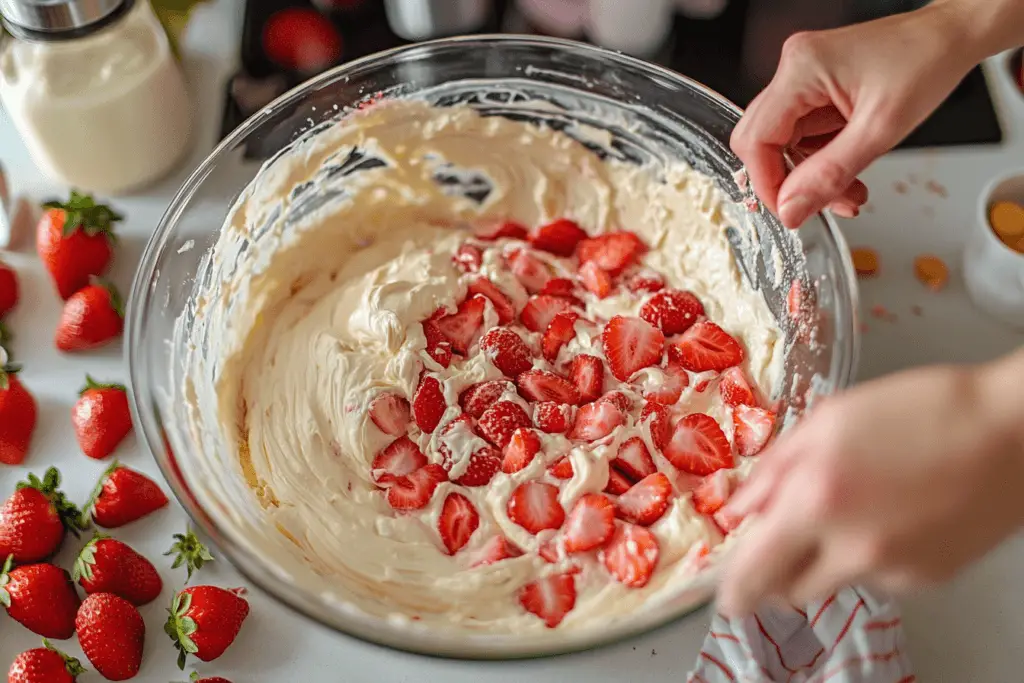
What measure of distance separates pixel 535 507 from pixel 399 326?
1.29 feet

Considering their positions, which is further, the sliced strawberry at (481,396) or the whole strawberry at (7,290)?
the whole strawberry at (7,290)

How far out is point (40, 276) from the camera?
1893 mm

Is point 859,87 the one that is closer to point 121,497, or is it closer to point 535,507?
point 535,507

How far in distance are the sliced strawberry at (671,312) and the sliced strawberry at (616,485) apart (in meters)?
0.31

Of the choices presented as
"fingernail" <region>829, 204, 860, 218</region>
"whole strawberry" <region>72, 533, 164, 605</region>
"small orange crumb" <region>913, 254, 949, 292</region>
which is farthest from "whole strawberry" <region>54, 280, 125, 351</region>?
"small orange crumb" <region>913, 254, 949, 292</region>

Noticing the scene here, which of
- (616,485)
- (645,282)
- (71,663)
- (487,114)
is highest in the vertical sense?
(487,114)

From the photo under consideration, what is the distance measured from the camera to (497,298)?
173 centimetres

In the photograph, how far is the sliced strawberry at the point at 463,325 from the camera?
5.54 ft

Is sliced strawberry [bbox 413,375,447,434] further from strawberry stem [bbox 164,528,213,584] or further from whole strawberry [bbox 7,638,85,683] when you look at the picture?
whole strawberry [bbox 7,638,85,683]

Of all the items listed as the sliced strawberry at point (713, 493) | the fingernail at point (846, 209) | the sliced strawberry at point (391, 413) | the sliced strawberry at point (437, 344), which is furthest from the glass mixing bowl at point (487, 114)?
the sliced strawberry at point (437, 344)

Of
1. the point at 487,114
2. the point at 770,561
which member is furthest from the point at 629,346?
the point at 770,561

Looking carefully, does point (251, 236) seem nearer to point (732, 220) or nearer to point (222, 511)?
point (222, 511)

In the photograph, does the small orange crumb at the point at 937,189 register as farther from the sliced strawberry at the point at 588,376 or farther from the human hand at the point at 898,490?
the human hand at the point at 898,490

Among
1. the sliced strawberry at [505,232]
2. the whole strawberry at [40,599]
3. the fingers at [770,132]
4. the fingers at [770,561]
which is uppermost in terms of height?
the fingers at [770,132]
